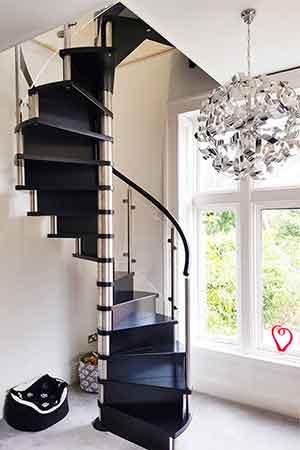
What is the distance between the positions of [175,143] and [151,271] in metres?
1.31

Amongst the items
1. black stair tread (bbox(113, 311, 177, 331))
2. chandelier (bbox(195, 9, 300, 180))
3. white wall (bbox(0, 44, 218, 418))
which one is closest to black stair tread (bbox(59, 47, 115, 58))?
white wall (bbox(0, 44, 218, 418))

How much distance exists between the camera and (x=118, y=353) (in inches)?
121

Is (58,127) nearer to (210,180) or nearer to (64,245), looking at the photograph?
(64,245)

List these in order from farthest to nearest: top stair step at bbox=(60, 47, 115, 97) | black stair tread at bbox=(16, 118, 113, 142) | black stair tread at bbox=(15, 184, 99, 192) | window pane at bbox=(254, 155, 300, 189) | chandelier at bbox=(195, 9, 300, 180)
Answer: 1. window pane at bbox=(254, 155, 300, 189)
2. black stair tread at bbox=(15, 184, 99, 192)
3. top stair step at bbox=(60, 47, 115, 97)
4. black stair tread at bbox=(16, 118, 113, 142)
5. chandelier at bbox=(195, 9, 300, 180)

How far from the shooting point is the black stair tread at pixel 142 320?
315 centimetres

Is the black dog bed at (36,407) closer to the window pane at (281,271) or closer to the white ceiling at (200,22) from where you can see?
the window pane at (281,271)

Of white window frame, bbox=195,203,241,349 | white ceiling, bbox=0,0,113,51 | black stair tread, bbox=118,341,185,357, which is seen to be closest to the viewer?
white ceiling, bbox=0,0,113,51

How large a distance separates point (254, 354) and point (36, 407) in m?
1.95

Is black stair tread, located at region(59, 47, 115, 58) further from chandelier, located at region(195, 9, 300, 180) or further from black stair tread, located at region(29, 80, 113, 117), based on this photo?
chandelier, located at region(195, 9, 300, 180)

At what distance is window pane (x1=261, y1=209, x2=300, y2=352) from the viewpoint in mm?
3383

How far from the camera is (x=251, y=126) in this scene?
164 centimetres

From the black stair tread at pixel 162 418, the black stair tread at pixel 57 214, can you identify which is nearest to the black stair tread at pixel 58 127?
the black stair tread at pixel 57 214

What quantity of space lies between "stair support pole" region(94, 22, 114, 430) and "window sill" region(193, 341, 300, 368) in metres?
1.08

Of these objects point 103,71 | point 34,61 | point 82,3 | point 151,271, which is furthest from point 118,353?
point 34,61
